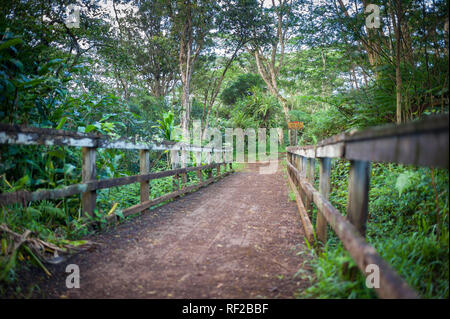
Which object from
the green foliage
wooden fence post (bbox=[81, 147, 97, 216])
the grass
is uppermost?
the green foliage

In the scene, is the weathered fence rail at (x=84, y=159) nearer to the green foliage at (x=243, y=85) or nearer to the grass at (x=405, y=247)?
the grass at (x=405, y=247)

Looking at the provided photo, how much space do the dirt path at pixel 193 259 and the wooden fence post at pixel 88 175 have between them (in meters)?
0.34

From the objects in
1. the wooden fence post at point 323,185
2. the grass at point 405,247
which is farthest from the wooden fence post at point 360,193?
the wooden fence post at point 323,185

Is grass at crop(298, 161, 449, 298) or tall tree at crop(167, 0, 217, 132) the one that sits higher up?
tall tree at crop(167, 0, 217, 132)

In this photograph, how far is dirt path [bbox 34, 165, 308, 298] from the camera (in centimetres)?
197

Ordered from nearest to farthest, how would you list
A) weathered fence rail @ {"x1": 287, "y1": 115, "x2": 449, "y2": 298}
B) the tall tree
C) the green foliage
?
weathered fence rail @ {"x1": 287, "y1": 115, "x2": 449, "y2": 298} → the tall tree → the green foliage

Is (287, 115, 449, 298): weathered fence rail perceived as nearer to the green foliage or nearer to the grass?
the grass

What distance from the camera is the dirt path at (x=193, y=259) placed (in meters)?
1.97

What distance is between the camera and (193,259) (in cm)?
250

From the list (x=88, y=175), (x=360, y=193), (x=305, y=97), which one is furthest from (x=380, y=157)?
(x=305, y=97)

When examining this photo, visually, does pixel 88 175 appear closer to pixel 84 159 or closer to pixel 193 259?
pixel 84 159

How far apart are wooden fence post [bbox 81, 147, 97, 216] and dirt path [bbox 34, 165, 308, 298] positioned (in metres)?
0.34

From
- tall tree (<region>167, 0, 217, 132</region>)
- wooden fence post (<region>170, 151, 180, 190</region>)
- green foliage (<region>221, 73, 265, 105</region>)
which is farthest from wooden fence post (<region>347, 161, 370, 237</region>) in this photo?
green foliage (<region>221, 73, 265, 105</region>)
